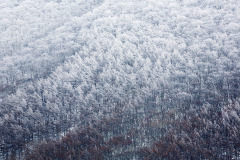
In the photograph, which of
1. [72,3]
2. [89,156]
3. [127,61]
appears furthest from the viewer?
[72,3]

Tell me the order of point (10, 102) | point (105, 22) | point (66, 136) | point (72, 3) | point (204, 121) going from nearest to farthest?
point (204, 121), point (66, 136), point (10, 102), point (105, 22), point (72, 3)

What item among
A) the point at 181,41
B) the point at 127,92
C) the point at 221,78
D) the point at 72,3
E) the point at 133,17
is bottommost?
the point at 127,92

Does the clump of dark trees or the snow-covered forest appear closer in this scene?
the clump of dark trees

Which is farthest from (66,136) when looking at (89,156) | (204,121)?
(204,121)

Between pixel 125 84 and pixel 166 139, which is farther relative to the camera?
pixel 125 84

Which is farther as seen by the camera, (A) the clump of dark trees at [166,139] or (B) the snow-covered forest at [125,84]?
(B) the snow-covered forest at [125,84]

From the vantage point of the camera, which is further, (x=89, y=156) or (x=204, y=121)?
(x=204, y=121)

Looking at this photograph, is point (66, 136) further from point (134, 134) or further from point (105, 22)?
point (105, 22)

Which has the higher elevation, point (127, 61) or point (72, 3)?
point (72, 3)
